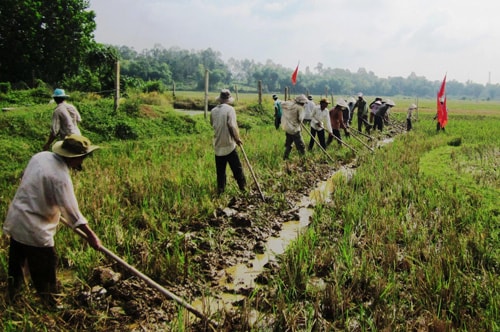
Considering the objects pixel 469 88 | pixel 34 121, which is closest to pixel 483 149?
pixel 34 121

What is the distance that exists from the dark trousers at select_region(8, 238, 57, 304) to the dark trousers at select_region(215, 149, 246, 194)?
2882 mm

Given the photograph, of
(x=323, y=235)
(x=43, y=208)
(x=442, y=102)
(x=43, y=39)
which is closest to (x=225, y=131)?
(x=323, y=235)

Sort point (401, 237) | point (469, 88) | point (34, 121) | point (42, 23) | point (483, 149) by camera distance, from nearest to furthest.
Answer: point (401, 237) < point (34, 121) < point (483, 149) < point (42, 23) < point (469, 88)

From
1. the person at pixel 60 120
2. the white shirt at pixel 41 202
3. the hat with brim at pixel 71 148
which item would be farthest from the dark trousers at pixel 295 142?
the white shirt at pixel 41 202

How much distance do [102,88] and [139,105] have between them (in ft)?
23.1

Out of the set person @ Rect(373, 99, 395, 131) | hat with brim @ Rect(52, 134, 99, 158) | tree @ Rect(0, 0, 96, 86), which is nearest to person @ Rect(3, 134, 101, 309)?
hat with brim @ Rect(52, 134, 99, 158)

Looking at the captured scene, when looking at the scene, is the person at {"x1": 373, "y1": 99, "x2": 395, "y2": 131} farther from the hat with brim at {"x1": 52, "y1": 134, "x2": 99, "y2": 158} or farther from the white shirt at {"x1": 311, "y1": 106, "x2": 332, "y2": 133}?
the hat with brim at {"x1": 52, "y1": 134, "x2": 99, "y2": 158}

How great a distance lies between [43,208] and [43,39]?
20.0 meters

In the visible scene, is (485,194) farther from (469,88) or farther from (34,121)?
(469,88)

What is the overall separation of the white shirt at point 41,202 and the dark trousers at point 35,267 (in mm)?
78

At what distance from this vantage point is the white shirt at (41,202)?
2.37 metres

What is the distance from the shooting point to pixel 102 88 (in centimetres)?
1697

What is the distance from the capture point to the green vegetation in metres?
2.61

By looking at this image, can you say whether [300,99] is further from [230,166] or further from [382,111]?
Result: [382,111]
